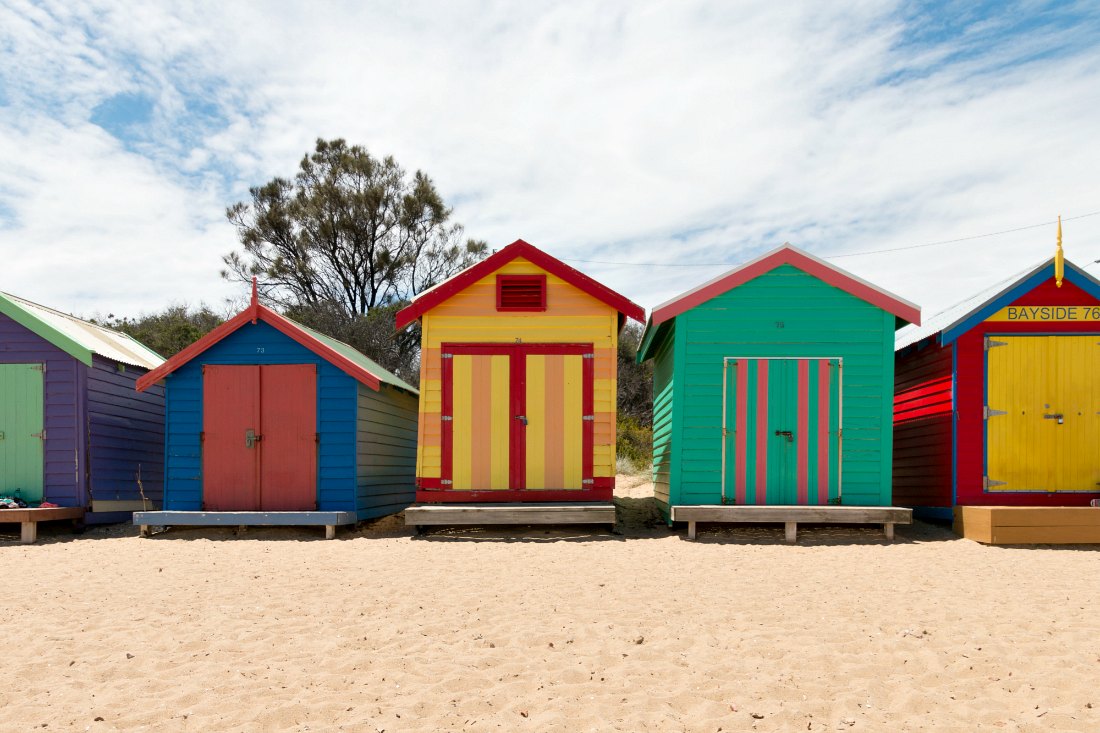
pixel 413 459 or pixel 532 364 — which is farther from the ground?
pixel 532 364

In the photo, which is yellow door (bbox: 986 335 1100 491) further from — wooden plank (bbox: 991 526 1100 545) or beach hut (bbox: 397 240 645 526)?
beach hut (bbox: 397 240 645 526)

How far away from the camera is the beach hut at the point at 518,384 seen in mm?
10695

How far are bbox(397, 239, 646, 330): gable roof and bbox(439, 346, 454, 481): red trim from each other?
26.8 inches

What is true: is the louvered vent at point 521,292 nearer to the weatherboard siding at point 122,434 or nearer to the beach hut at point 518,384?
the beach hut at point 518,384

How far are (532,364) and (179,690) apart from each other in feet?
21.7

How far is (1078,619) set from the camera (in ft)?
19.9

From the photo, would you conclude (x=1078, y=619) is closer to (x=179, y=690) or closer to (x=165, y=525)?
(x=179, y=690)

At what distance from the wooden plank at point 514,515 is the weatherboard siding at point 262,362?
1386 millimetres

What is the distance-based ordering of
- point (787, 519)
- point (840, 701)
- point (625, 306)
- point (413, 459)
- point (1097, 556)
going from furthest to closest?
point (413, 459) < point (625, 306) < point (787, 519) < point (1097, 556) < point (840, 701)

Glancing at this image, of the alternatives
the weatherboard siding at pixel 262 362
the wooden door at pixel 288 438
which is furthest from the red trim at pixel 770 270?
the wooden door at pixel 288 438

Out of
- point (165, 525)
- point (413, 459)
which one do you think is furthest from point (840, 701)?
point (413, 459)

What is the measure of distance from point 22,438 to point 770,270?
10.4 meters

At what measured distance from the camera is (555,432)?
10.7 metres

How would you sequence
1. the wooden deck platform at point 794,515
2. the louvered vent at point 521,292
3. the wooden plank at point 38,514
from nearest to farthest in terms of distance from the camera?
1. the wooden deck platform at point 794,515
2. the wooden plank at point 38,514
3. the louvered vent at point 521,292
